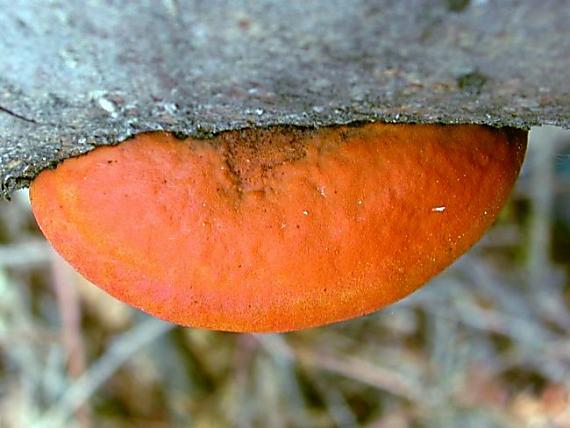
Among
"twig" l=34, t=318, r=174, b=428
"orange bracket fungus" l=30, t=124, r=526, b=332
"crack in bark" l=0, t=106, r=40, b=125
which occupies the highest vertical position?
"crack in bark" l=0, t=106, r=40, b=125

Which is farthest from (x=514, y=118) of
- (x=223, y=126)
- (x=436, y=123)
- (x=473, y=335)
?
(x=473, y=335)

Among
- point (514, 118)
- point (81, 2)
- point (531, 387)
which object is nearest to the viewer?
point (81, 2)

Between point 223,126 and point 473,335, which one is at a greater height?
point 223,126

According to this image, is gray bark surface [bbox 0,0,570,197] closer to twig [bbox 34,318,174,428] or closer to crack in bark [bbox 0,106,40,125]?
crack in bark [bbox 0,106,40,125]

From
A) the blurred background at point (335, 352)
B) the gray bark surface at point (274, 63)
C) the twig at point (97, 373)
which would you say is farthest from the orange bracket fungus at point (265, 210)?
the twig at point (97, 373)

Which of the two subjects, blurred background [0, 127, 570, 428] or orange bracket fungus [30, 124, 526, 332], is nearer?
orange bracket fungus [30, 124, 526, 332]

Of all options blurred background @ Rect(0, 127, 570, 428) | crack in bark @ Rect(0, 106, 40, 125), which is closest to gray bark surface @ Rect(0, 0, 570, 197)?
crack in bark @ Rect(0, 106, 40, 125)

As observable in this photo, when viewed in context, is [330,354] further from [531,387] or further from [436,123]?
[436,123]

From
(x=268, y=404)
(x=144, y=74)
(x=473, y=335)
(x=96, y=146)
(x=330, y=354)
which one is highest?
(x=144, y=74)
